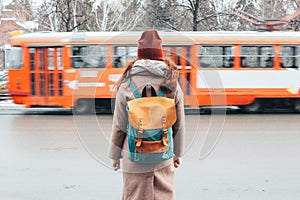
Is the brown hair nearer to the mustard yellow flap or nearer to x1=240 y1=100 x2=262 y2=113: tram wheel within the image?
the mustard yellow flap

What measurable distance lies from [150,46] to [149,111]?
522 mm

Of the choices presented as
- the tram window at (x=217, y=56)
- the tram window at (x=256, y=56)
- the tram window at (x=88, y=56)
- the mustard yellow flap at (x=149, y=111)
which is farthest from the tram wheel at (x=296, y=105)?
the mustard yellow flap at (x=149, y=111)

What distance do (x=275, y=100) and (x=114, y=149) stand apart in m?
12.4

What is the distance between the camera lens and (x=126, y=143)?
3480mm

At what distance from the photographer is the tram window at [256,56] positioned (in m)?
14.7

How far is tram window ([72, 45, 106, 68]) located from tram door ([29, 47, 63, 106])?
0.49 metres

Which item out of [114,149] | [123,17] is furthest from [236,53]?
[123,17]

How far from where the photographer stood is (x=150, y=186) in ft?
11.3

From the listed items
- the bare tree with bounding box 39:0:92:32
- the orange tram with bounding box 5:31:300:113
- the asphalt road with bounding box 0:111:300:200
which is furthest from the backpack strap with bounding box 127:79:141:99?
the bare tree with bounding box 39:0:92:32

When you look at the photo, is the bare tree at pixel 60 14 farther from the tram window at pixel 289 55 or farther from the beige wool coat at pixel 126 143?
the beige wool coat at pixel 126 143

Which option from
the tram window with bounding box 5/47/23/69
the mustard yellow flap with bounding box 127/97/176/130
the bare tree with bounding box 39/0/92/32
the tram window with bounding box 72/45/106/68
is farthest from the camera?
the bare tree with bounding box 39/0/92/32

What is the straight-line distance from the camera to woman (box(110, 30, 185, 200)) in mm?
3377

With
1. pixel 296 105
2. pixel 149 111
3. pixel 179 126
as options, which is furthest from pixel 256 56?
pixel 149 111

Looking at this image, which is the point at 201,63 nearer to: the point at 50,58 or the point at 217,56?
the point at 217,56
